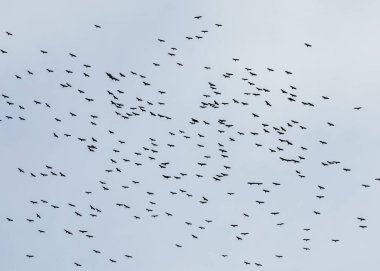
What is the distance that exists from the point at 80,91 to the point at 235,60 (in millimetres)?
14323

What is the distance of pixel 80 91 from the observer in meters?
84.9

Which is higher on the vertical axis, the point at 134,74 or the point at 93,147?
the point at 134,74

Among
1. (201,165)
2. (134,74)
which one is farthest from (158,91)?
(201,165)

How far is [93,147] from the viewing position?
8900 cm

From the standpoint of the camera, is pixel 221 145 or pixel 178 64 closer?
pixel 178 64

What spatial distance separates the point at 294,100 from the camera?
266 feet

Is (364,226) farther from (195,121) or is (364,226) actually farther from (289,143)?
(195,121)

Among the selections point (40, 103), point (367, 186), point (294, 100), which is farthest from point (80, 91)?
point (367, 186)

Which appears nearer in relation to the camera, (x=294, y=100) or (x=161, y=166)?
(x=294, y=100)

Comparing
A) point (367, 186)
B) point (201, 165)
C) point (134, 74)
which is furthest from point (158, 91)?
point (367, 186)

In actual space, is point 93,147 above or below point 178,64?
below

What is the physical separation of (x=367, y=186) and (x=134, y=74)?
24285mm

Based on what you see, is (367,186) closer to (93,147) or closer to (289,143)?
(289,143)

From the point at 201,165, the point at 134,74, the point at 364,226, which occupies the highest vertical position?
the point at 134,74
